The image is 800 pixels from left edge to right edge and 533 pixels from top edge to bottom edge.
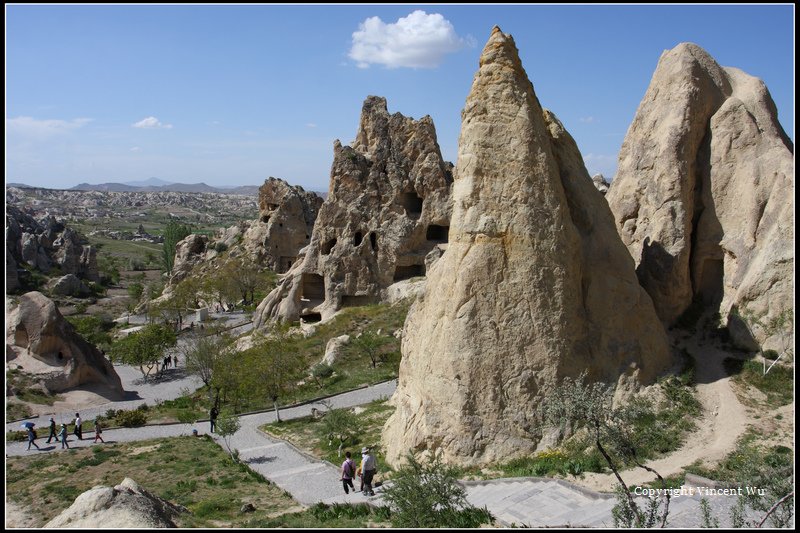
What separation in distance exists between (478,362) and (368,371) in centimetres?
1648

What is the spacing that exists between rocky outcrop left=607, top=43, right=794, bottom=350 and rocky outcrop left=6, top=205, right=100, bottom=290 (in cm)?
8023

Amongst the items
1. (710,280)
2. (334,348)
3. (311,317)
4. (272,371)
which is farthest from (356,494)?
(311,317)

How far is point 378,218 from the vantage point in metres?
42.9

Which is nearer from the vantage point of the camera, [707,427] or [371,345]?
[707,427]

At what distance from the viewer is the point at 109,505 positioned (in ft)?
35.0

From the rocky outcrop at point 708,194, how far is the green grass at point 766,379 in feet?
4.24

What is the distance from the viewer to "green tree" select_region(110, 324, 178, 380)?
40469mm

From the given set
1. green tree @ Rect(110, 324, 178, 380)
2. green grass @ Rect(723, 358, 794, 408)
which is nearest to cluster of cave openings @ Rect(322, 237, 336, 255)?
green tree @ Rect(110, 324, 178, 380)

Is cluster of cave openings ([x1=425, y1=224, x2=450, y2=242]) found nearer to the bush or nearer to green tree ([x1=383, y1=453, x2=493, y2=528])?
the bush

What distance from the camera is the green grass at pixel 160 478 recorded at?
16.1 metres

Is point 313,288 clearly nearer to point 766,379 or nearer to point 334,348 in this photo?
point 334,348

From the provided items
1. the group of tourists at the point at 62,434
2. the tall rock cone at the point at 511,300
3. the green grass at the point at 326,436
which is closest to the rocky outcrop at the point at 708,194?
the tall rock cone at the point at 511,300

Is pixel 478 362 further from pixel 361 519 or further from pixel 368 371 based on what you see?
pixel 368 371

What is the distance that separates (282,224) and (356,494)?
4534cm
